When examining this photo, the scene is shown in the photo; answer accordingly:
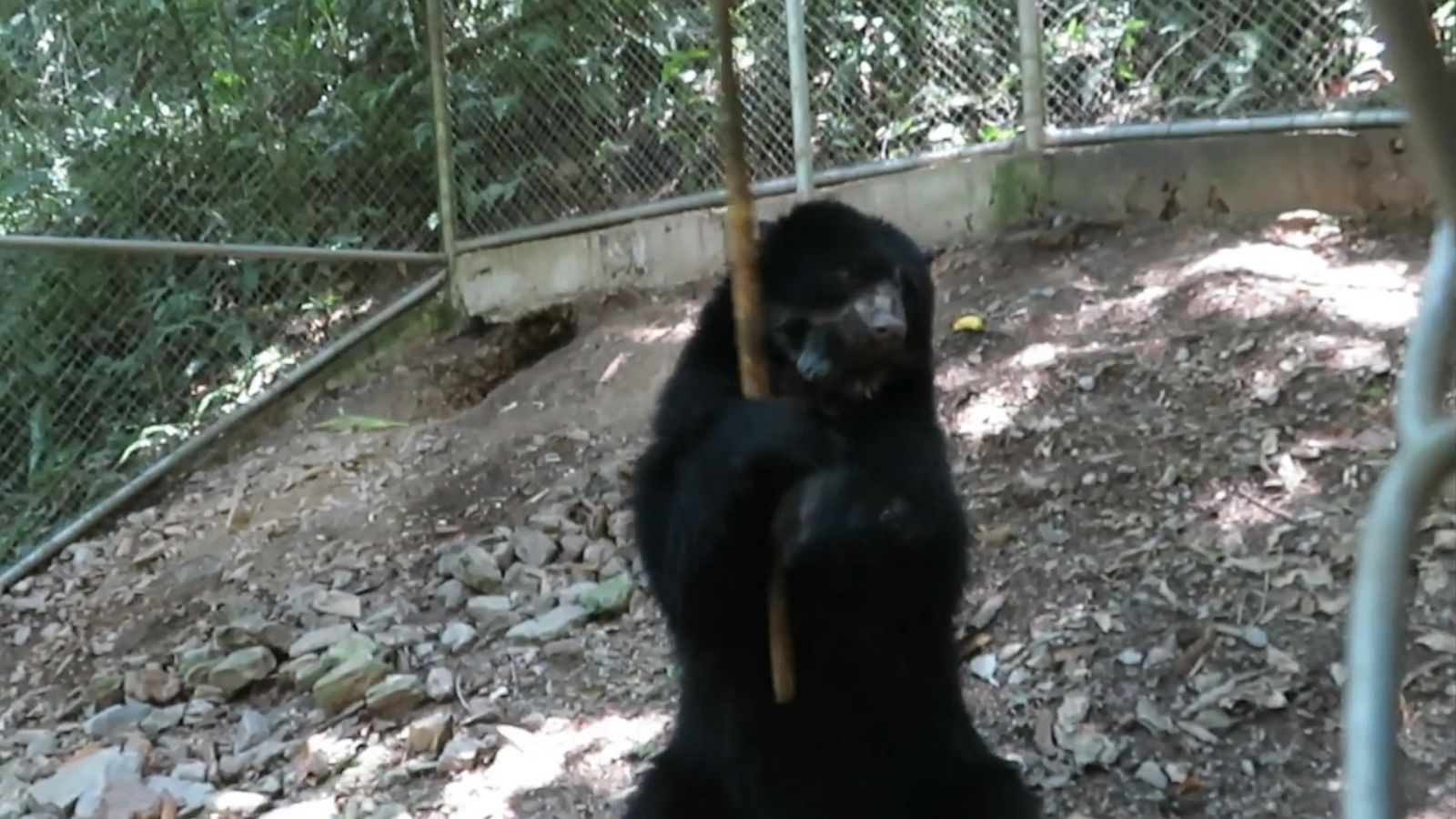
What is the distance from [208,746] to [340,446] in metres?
2.38

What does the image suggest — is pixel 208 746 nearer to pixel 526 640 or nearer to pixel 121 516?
pixel 526 640

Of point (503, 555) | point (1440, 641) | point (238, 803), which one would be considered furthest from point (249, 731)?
point (1440, 641)

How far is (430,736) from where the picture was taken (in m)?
4.68

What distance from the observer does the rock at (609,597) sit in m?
5.38

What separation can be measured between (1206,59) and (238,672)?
478 cm

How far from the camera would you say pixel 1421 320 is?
147 cm

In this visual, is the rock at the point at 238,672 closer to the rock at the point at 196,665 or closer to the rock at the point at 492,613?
the rock at the point at 196,665

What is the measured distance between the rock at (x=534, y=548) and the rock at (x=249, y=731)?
3.80 feet

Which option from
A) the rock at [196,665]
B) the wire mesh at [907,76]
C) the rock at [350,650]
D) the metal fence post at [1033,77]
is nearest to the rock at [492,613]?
the rock at [350,650]

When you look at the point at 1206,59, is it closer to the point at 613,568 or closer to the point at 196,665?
the point at 613,568

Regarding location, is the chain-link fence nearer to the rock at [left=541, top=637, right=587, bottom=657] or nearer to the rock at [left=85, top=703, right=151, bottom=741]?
the rock at [left=85, top=703, right=151, bottom=741]

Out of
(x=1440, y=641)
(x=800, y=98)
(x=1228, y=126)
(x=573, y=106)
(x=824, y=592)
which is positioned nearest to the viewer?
(x=824, y=592)

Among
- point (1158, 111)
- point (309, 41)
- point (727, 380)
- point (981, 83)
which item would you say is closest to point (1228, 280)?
point (1158, 111)

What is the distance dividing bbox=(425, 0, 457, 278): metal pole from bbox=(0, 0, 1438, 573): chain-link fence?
0.05 meters
